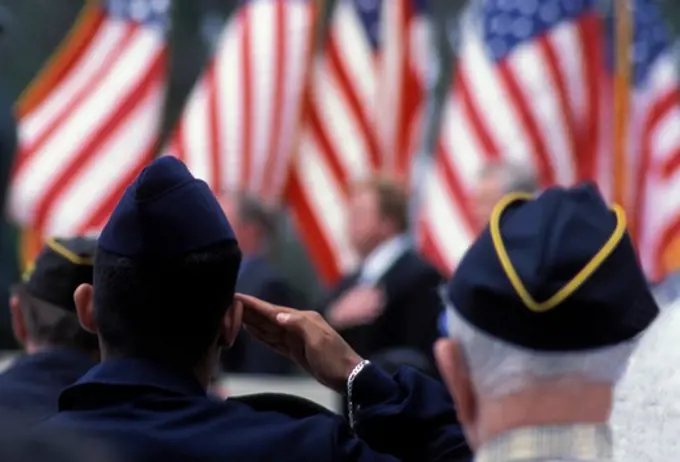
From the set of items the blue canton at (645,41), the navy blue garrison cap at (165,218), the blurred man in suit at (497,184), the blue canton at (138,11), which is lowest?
the blue canton at (645,41)

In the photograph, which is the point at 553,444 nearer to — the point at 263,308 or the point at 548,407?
the point at 548,407

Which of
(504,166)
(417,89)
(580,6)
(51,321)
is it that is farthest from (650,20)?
(51,321)

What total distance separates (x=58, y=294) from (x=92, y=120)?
5.81 m

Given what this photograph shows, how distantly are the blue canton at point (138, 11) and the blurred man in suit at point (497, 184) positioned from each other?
364cm

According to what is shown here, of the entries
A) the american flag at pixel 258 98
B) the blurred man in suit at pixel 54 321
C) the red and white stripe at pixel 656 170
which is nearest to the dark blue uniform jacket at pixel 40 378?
the blurred man in suit at pixel 54 321

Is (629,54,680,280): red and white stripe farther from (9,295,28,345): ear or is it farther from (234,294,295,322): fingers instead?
(234,294,295,322): fingers

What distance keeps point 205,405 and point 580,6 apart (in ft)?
22.8

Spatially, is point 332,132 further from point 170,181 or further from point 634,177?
point 170,181

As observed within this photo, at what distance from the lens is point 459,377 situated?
1.82m

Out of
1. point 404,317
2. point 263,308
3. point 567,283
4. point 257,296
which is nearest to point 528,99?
point 257,296

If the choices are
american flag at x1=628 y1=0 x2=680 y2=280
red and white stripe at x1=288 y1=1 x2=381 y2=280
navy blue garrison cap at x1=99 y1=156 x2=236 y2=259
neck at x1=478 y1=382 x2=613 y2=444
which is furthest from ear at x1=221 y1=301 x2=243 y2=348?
red and white stripe at x1=288 y1=1 x2=381 y2=280

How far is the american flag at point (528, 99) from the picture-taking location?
345 inches

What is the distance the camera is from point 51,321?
3.17 m

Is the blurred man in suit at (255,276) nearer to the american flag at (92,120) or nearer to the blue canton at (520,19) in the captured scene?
the american flag at (92,120)
